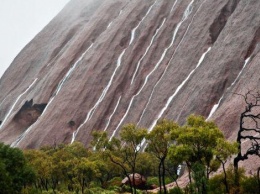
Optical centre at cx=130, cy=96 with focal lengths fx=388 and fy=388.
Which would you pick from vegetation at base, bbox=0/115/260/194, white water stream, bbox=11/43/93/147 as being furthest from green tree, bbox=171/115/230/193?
white water stream, bbox=11/43/93/147

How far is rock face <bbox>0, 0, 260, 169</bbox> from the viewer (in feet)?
185

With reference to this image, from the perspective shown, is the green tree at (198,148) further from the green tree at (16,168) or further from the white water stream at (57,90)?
the white water stream at (57,90)

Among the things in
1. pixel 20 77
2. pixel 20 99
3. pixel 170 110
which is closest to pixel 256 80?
pixel 170 110

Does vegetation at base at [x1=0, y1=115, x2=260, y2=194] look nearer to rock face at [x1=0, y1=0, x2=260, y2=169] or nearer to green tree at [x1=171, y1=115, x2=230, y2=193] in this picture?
green tree at [x1=171, y1=115, x2=230, y2=193]

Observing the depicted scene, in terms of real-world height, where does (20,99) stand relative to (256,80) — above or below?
above

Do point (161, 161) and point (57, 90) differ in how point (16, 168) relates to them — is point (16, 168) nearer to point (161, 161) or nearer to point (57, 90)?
point (161, 161)

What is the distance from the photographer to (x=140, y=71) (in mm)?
75688

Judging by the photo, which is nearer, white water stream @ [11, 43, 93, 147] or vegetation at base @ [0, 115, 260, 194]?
vegetation at base @ [0, 115, 260, 194]

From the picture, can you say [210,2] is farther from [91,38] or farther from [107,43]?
[91,38]

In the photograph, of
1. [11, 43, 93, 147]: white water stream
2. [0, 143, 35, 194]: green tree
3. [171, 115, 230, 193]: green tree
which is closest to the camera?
[171, 115, 230, 193]: green tree

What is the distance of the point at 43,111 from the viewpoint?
88.8m

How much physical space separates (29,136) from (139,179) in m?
41.7

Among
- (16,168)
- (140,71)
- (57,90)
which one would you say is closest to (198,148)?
(16,168)

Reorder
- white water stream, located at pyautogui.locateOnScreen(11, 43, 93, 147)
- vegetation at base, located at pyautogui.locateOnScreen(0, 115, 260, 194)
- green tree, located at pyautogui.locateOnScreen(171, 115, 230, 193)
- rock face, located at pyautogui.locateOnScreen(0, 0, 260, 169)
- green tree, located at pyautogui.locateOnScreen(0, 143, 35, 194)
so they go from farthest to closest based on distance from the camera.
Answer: white water stream, located at pyautogui.locateOnScreen(11, 43, 93, 147), rock face, located at pyautogui.locateOnScreen(0, 0, 260, 169), green tree, located at pyautogui.locateOnScreen(0, 143, 35, 194), vegetation at base, located at pyautogui.locateOnScreen(0, 115, 260, 194), green tree, located at pyautogui.locateOnScreen(171, 115, 230, 193)
